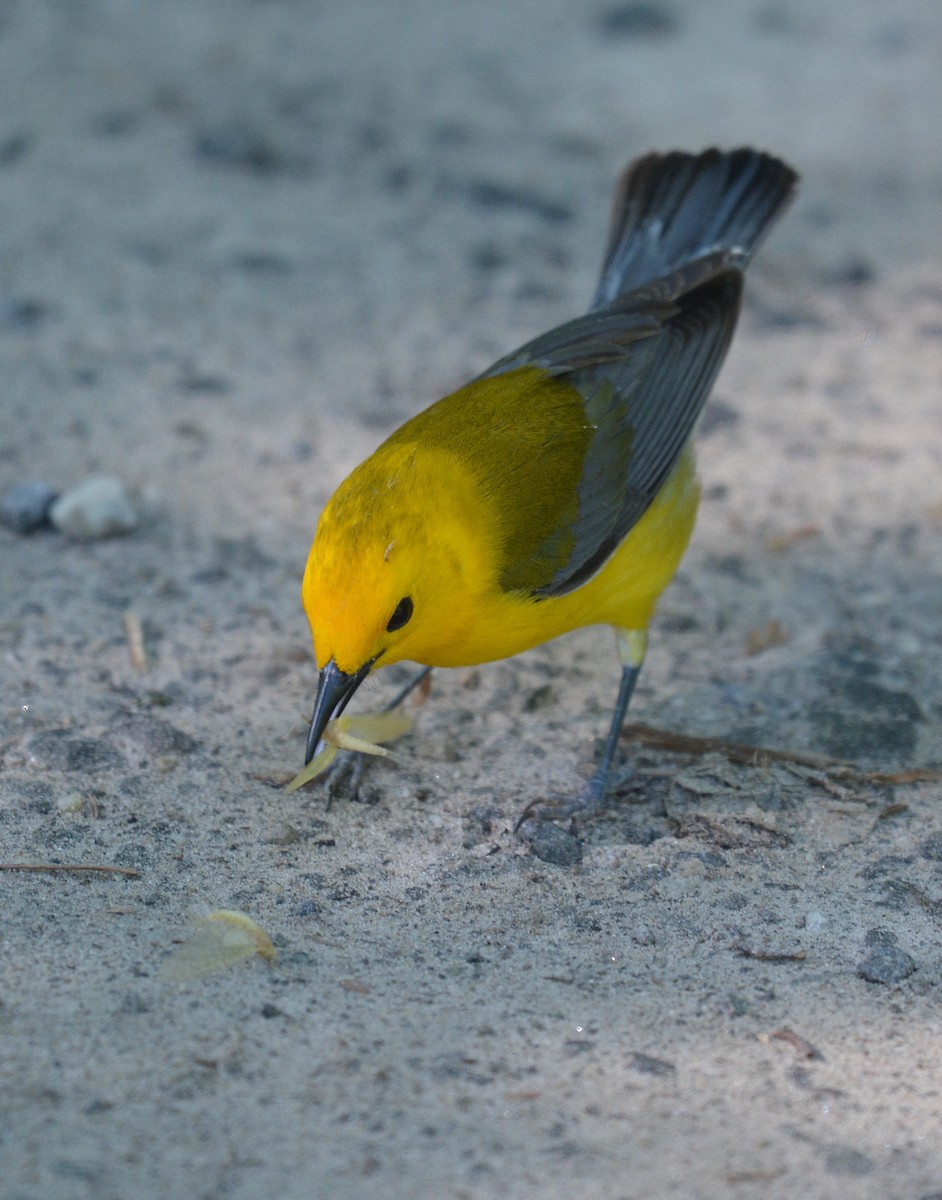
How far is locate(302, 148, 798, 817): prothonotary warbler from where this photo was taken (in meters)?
3.37

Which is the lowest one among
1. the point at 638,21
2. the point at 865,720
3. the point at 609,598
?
the point at 865,720

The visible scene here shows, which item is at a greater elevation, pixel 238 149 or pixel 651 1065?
pixel 238 149

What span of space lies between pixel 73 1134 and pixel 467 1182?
75 cm

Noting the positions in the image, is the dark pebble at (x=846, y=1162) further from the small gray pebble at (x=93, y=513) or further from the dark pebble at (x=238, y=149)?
the dark pebble at (x=238, y=149)

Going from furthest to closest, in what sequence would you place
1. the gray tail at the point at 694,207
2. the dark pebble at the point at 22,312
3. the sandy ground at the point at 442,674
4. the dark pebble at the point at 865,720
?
1. the dark pebble at the point at 22,312
2. the gray tail at the point at 694,207
3. the dark pebble at the point at 865,720
4. the sandy ground at the point at 442,674

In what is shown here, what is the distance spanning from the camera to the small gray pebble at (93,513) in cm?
498

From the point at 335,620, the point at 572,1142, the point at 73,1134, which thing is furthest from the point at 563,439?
the point at 73,1134

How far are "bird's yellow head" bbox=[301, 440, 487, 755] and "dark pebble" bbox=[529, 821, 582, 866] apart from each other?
54 cm

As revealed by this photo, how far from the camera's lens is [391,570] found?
3305 millimetres

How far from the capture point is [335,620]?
3268 mm

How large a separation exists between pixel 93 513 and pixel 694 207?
2498 millimetres

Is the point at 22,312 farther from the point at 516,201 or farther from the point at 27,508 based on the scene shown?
the point at 516,201

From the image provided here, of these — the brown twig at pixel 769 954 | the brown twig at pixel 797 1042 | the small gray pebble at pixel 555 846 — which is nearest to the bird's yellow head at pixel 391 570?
the small gray pebble at pixel 555 846

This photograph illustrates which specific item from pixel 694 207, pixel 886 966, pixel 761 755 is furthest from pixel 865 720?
pixel 694 207
